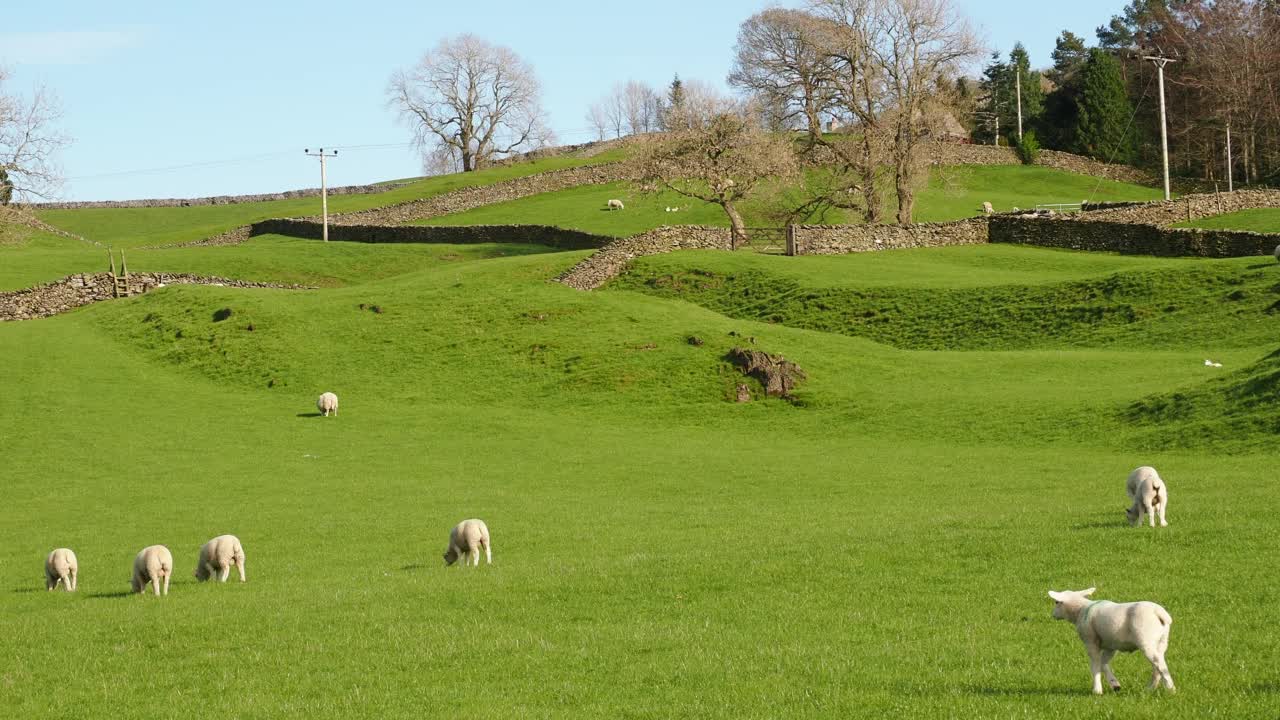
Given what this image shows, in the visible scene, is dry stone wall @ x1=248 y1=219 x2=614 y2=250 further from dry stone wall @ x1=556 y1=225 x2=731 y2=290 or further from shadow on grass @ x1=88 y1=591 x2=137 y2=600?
shadow on grass @ x1=88 y1=591 x2=137 y2=600

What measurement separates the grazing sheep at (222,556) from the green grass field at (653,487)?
25.3 inches

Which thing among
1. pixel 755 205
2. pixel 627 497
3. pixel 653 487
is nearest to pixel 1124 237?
pixel 755 205

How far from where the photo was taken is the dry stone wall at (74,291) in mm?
66500

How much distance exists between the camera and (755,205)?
91.9 meters

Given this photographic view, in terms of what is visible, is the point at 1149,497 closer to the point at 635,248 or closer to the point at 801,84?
the point at 635,248

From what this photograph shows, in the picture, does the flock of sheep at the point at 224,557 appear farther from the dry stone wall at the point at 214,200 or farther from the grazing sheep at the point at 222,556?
the dry stone wall at the point at 214,200

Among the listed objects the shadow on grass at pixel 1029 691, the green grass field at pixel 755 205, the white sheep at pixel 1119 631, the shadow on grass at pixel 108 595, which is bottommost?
the shadow on grass at pixel 108 595

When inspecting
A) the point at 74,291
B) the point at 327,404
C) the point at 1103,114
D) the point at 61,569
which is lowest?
the point at 61,569

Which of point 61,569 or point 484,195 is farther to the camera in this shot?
point 484,195

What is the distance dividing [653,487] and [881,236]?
153ft

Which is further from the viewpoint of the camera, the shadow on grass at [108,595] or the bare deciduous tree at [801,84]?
the bare deciduous tree at [801,84]

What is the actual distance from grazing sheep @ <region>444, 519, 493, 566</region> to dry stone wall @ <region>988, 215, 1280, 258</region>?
49.0 metres

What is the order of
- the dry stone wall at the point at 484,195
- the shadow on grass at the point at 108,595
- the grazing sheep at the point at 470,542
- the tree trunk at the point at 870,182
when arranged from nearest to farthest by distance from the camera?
the shadow on grass at the point at 108,595 < the grazing sheep at the point at 470,542 < the tree trunk at the point at 870,182 < the dry stone wall at the point at 484,195

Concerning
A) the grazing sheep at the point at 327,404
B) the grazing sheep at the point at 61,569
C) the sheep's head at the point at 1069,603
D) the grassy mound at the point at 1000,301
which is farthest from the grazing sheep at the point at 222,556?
the grassy mound at the point at 1000,301
